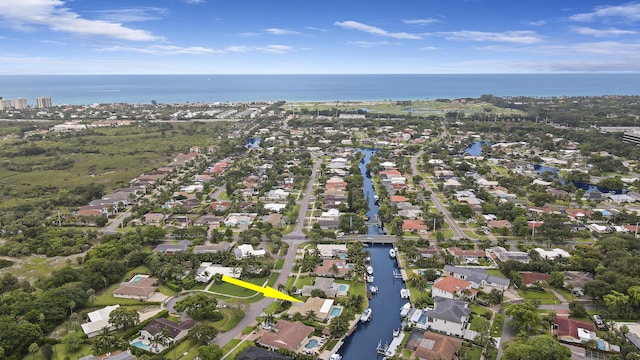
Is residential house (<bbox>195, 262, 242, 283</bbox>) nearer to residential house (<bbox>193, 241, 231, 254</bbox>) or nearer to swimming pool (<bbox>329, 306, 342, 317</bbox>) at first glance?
residential house (<bbox>193, 241, 231, 254</bbox>)

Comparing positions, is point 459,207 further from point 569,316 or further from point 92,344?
point 92,344

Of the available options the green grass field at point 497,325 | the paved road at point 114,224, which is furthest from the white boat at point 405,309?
the paved road at point 114,224

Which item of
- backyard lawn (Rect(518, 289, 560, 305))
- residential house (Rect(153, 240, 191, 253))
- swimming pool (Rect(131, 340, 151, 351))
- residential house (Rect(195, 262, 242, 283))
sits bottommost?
swimming pool (Rect(131, 340, 151, 351))

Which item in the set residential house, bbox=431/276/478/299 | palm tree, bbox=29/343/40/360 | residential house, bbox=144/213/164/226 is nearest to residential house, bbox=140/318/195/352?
palm tree, bbox=29/343/40/360

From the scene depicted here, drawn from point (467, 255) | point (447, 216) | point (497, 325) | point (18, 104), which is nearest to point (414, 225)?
point (447, 216)

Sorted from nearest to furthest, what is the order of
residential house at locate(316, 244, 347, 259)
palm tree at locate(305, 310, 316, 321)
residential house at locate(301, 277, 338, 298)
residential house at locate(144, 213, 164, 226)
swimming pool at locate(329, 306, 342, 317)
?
palm tree at locate(305, 310, 316, 321) < swimming pool at locate(329, 306, 342, 317) < residential house at locate(301, 277, 338, 298) < residential house at locate(316, 244, 347, 259) < residential house at locate(144, 213, 164, 226)

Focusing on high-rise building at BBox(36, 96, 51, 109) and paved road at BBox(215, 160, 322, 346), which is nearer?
paved road at BBox(215, 160, 322, 346)

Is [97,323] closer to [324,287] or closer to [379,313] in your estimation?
[324,287]

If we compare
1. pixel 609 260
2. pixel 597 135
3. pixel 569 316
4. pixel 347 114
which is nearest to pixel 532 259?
pixel 609 260
